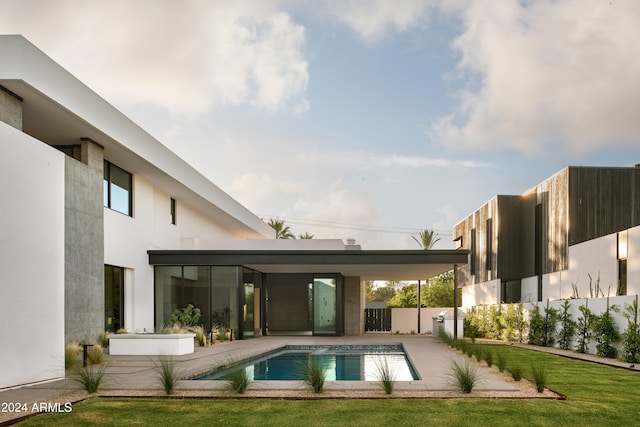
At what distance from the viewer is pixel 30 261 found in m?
9.55

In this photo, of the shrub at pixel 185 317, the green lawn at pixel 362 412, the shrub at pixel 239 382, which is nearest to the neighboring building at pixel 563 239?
the green lawn at pixel 362 412

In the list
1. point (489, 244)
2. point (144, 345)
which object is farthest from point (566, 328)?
point (489, 244)

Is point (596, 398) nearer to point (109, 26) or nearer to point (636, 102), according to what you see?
point (109, 26)

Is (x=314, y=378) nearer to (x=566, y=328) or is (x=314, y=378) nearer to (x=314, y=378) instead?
(x=314, y=378)

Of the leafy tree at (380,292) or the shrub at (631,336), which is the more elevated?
the shrub at (631,336)

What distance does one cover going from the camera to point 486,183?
3712 centimetres

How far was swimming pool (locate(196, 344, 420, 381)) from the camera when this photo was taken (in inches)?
450

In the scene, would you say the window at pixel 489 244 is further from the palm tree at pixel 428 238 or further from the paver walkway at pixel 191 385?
the paver walkway at pixel 191 385

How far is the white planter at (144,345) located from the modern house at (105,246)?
819 mm

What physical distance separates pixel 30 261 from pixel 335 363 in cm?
734

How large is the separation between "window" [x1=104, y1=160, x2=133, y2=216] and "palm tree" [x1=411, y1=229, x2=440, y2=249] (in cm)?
3189

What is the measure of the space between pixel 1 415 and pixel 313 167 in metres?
28.7

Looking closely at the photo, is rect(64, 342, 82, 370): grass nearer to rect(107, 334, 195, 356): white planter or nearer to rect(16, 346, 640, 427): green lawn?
rect(107, 334, 195, 356): white planter

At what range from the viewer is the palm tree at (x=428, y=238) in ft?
155
